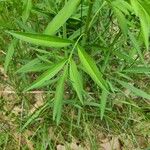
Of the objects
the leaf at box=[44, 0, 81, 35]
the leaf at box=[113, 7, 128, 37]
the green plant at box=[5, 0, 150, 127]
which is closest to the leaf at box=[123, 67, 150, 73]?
the green plant at box=[5, 0, 150, 127]

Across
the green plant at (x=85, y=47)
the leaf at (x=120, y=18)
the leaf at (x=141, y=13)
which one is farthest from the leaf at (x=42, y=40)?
the leaf at (x=141, y=13)

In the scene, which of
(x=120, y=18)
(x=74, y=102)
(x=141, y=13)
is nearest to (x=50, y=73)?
(x=120, y=18)

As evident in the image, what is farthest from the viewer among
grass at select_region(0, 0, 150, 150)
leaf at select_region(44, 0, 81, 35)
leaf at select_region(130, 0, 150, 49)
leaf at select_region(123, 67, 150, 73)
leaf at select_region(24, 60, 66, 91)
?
grass at select_region(0, 0, 150, 150)

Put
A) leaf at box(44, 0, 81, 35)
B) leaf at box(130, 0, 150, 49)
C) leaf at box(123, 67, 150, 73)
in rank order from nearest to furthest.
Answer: leaf at box(130, 0, 150, 49)
leaf at box(44, 0, 81, 35)
leaf at box(123, 67, 150, 73)

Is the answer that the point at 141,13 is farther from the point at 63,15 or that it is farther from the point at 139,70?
the point at 139,70

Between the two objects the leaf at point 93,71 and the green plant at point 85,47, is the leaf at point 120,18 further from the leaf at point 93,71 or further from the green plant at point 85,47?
the leaf at point 93,71

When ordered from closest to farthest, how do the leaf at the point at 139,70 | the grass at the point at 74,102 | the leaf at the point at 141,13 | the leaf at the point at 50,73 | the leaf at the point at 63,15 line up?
1. the leaf at the point at 141,13
2. the leaf at the point at 63,15
3. the leaf at the point at 50,73
4. the leaf at the point at 139,70
5. the grass at the point at 74,102

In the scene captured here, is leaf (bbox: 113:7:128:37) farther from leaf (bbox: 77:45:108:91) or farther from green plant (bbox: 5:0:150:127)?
leaf (bbox: 77:45:108:91)

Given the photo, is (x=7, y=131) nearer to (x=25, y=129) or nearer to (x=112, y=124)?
(x=25, y=129)

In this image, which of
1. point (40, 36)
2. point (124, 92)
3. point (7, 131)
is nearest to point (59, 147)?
point (7, 131)
